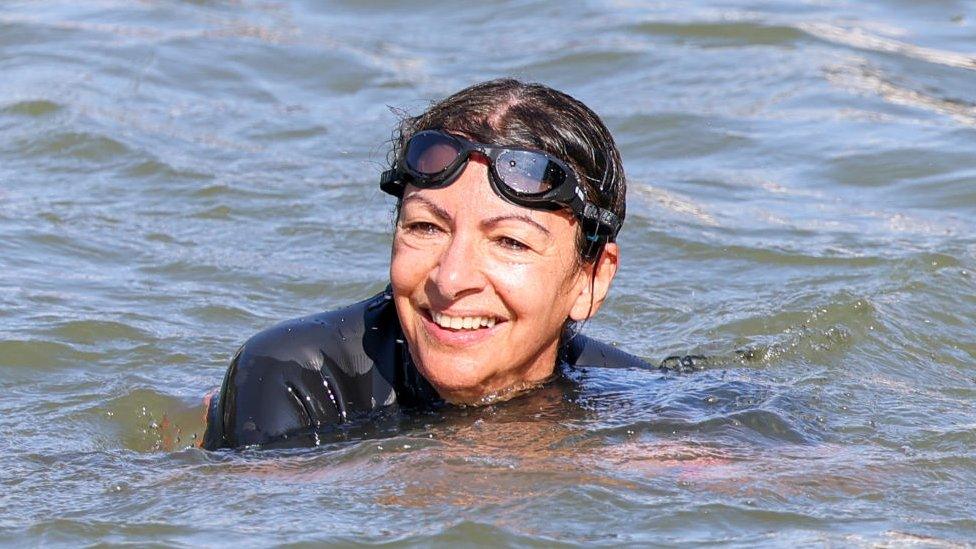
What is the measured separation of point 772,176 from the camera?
990 centimetres

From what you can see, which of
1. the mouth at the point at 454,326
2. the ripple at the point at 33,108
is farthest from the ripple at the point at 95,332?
the ripple at the point at 33,108

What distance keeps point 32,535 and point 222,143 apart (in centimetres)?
642

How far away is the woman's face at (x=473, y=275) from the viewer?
467 centimetres

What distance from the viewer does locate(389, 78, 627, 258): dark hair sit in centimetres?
475

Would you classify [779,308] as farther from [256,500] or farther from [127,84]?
[127,84]

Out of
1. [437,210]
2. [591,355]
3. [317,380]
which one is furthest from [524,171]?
[591,355]

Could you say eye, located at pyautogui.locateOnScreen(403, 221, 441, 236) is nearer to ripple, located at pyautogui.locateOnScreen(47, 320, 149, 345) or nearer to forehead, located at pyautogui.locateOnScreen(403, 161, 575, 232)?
forehead, located at pyautogui.locateOnScreen(403, 161, 575, 232)

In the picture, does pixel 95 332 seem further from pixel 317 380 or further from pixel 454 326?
pixel 454 326

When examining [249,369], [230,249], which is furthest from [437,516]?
[230,249]

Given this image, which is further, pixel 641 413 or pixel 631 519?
pixel 641 413

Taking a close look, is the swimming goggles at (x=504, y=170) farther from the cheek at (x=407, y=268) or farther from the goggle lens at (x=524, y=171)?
the cheek at (x=407, y=268)

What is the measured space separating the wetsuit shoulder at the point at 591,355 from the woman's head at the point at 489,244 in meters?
0.56

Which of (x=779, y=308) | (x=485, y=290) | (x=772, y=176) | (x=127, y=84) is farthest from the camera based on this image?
(x=127, y=84)

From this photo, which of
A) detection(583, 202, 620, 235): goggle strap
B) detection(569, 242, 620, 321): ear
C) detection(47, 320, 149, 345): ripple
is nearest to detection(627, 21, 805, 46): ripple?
detection(47, 320, 149, 345): ripple
